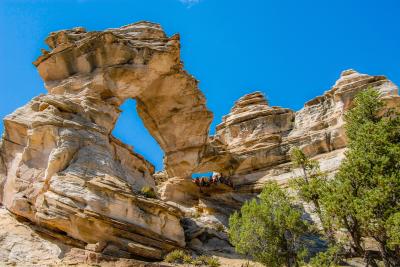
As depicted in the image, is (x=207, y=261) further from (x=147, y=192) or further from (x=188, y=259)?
(x=147, y=192)

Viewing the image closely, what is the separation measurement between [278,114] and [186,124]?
12.6m

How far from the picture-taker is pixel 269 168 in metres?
43.7

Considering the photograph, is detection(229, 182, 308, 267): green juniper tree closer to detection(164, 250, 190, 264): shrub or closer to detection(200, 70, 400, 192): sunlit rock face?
detection(164, 250, 190, 264): shrub

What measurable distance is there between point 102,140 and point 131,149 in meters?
5.21

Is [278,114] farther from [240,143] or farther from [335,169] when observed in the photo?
[335,169]

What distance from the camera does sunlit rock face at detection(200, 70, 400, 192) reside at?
134 ft

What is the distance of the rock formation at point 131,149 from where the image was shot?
76.7 ft

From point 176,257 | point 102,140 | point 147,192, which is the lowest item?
point 176,257

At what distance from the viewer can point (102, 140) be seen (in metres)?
28.5

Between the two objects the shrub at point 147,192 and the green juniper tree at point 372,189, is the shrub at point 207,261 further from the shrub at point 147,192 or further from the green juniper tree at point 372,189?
the green juniper tree at point 372,189

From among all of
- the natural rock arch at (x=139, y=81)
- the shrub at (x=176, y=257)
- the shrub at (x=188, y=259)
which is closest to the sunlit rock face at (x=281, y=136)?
the natural rock arch at (x=139, y=81)

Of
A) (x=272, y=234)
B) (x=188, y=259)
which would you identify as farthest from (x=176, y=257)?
(x=272, y=234)

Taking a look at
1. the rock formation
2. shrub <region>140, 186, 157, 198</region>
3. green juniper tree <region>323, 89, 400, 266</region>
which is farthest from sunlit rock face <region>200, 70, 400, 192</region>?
green juniper tree <region>323, 89, 400, 266</region>

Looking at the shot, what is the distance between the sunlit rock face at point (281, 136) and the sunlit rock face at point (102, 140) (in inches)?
236
